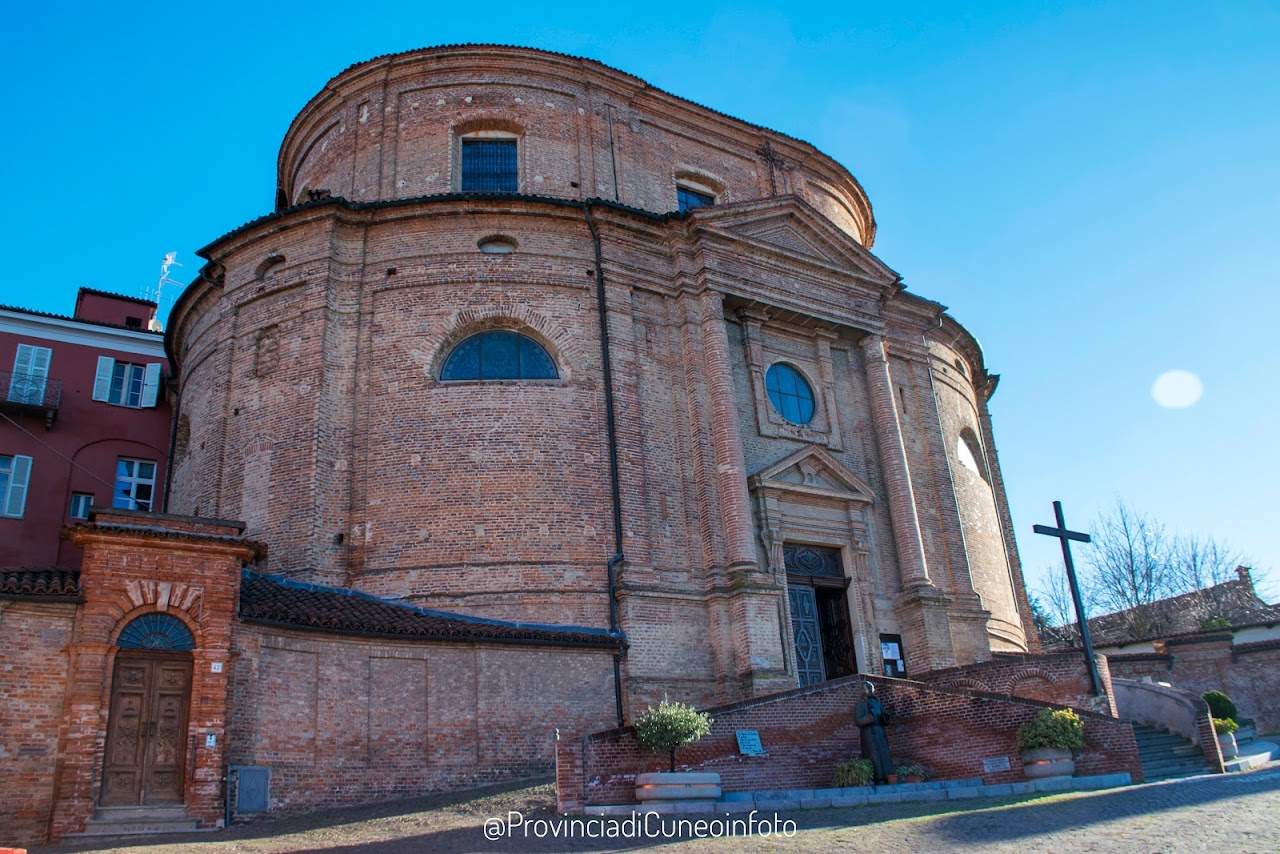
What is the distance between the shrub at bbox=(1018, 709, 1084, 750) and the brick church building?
542 centimetres

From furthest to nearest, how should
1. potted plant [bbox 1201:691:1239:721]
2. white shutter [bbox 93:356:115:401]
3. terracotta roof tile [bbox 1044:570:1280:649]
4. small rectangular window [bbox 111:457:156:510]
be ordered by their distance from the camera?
1. terracotta roof tile [bbox 1044:570:1280:649]
2. white shutter [bbox 93:356:115:401]
3. small rectangular window [bbox 111:457:156:510]
4. potted plant [bbox 1201:691:1239:721]

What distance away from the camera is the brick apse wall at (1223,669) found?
2278 centimetres

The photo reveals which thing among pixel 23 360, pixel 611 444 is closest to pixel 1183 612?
pixel 611 444

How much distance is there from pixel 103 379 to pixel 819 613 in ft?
59.5

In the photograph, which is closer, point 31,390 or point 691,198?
point 31,390

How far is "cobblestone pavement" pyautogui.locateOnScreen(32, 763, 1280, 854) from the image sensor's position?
9367mm

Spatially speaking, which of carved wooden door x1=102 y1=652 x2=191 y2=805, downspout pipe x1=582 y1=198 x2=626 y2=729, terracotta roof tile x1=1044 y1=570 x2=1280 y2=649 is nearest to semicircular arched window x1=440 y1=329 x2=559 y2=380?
downspout pipe x1=582 y1=198 x2=626 y2=729

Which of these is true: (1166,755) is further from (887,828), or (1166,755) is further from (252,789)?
(252,789)

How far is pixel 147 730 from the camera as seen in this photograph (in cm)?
1288

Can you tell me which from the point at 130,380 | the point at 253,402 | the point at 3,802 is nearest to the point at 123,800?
the point at 3,802

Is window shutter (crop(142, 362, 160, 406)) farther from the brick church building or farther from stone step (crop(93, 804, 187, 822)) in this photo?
stone step (crop(93, 804, 187, 822))

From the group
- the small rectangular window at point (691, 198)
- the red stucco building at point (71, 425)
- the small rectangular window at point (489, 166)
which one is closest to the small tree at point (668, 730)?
the small rectangular window at point (489, 166)

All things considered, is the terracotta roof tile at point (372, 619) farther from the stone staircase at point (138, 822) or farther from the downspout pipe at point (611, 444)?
the stone staircase at point (138, 822)

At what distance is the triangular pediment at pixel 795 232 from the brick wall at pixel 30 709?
47.7ft
